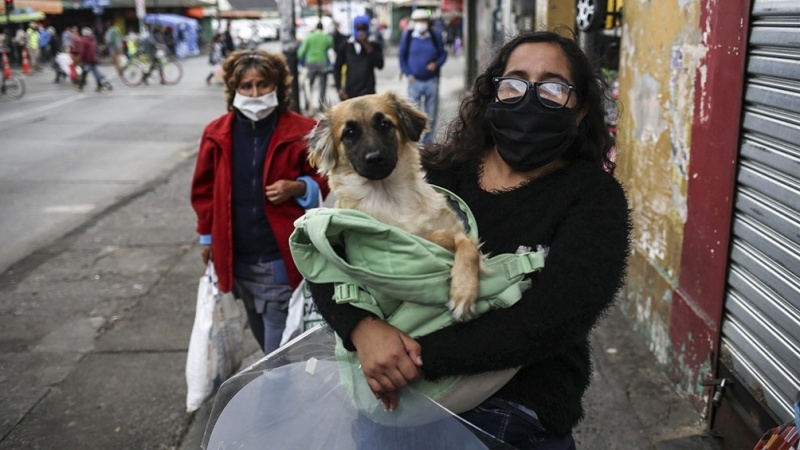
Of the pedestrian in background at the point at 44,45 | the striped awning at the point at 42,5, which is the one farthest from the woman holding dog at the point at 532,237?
the striped awning at the point at 42,5

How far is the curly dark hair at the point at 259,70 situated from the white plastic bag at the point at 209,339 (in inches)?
38.8

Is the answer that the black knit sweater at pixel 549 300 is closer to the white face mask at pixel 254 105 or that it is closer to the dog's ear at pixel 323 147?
the dog's ear at pixel 323 147

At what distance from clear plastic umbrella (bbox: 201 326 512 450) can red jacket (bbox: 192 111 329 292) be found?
1.87 metres

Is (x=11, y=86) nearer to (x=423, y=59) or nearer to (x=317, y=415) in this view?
(x=423, y=59)

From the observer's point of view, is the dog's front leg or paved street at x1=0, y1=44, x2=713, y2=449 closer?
the dog's front leg

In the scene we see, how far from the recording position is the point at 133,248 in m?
7.54

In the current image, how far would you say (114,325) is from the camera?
561 centimetres

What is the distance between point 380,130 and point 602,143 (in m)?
0.74

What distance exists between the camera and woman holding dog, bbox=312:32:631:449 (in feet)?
5.73

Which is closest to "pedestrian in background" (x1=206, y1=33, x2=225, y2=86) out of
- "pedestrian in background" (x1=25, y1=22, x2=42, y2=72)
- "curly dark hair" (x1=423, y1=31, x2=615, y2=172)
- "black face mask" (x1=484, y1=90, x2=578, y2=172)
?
"pedestrian in background" (x1=25, y1=22, x2=42, y2=72)

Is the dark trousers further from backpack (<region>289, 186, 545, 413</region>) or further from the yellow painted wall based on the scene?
the yellow painted wall

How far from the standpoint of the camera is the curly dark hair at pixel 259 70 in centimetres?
395

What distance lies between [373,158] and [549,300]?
0.83m

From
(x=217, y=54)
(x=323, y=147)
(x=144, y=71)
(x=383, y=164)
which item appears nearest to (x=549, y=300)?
(x=383, y=164)
